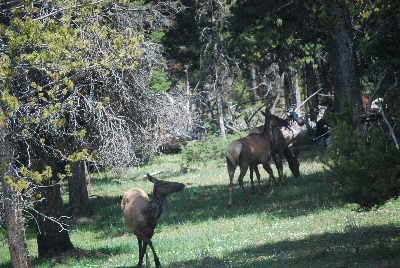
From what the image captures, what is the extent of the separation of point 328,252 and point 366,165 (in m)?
2.29

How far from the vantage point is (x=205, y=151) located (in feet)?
87.1

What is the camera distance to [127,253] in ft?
36.7

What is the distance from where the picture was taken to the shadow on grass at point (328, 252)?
284 inches

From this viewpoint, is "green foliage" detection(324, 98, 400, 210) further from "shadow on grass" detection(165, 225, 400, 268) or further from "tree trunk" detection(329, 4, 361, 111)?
"tree trunk" detection(329, 4, 361, 111)

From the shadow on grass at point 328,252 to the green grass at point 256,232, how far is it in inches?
0.7

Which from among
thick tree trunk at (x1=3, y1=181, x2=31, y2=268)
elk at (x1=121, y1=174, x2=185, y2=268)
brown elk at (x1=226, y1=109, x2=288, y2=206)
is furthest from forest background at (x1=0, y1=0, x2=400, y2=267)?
brown elk at (x1=226, y1=109, x2=288, y2=206)

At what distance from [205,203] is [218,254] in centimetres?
658

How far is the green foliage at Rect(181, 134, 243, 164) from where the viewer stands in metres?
26.3

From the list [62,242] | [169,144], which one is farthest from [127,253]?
[169,144]

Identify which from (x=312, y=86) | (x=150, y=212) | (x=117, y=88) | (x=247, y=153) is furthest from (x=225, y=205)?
(x=312, y=86)

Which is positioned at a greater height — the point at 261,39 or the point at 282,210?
the point at 261,39

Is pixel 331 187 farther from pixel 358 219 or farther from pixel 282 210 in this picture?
pixel 358 219

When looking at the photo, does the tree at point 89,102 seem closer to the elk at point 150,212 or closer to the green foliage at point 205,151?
the elk at point 150,212

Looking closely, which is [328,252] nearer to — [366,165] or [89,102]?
[366,165]
